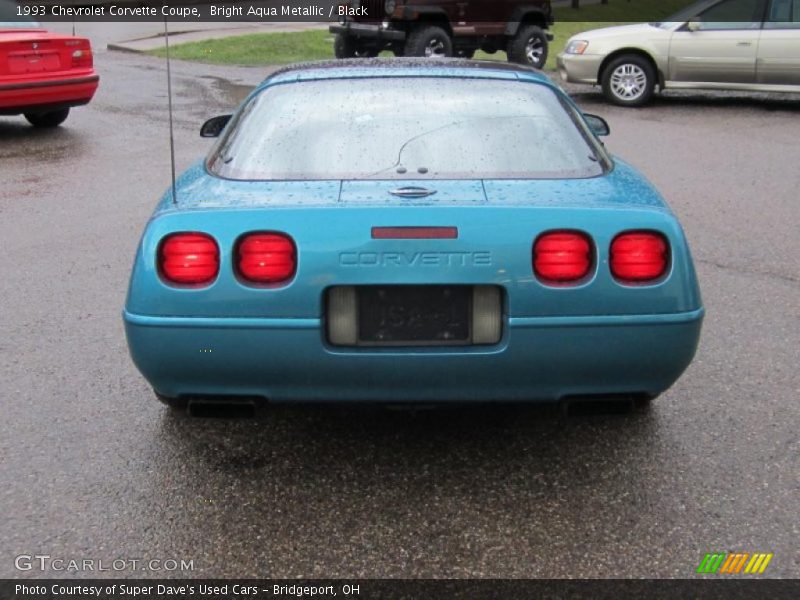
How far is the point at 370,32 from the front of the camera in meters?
16.2

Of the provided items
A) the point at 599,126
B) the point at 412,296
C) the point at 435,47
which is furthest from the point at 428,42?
the point at 412,296

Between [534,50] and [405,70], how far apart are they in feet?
45.5

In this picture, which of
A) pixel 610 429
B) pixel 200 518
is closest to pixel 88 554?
pixel 200 518

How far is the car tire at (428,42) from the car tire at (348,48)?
3.87 feet

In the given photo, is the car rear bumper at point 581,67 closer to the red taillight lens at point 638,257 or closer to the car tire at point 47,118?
the car tire at point 47,118

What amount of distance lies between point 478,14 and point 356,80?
43.2 feet

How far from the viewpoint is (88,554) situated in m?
3.07

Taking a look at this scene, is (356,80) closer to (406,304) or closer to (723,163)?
(406,304)

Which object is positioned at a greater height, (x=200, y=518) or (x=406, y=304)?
(x=406, y=304)

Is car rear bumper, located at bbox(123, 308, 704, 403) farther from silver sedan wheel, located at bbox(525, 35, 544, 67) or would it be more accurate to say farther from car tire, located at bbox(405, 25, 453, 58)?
silver sedan wheel, located at bbox(525, 35, 544, 67)

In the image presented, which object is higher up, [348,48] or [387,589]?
[387,589]

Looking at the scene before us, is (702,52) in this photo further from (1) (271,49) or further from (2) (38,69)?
(1) (271,49)

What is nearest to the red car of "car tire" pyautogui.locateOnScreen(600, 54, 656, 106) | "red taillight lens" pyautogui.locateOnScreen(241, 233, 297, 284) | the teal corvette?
"car tire" pyautogui.locateOnScreen(600, 54, 656, 106)

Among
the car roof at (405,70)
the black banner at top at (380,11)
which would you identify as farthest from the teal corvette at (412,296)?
the black banner at top at (380,11)
